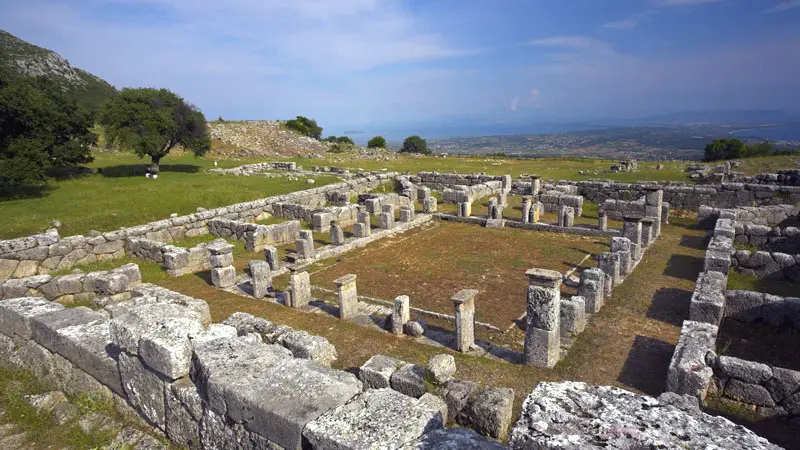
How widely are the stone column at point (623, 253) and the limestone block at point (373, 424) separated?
11.5 meters

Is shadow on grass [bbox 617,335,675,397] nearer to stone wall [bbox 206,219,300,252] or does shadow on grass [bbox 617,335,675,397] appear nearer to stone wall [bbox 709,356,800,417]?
stone wall [bbox 709,356,800,417]

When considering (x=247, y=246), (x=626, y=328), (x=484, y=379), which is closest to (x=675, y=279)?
(x=626, y=328)

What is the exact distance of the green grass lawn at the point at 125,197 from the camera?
17312 mm

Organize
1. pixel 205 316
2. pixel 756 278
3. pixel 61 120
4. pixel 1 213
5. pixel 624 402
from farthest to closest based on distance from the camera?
pixel 61 120 → pixel 1 213 → pixel 756 278 → pixel 205 316 → pixel 624 402

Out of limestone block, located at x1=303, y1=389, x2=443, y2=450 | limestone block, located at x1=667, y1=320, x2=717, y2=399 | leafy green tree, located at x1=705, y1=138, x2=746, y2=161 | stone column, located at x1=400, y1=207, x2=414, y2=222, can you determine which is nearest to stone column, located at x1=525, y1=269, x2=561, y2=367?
limestone block, located at x1=667, y1=320, x2=717, y2=399

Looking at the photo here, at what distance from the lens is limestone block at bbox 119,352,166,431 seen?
17.9ft

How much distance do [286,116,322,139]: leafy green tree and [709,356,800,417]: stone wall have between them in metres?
61.1

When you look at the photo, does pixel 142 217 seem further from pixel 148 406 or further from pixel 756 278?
pixel 756 278

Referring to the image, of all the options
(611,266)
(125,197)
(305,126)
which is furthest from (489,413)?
(305,126)

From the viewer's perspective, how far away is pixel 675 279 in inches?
537

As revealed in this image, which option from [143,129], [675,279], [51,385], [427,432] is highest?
[143,129]

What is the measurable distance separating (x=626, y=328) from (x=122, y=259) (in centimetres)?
1606

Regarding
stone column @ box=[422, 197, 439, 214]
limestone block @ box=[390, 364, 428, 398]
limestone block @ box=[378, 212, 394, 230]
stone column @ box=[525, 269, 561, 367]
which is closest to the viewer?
limestone block @ box=[390, 364, 428, 398]

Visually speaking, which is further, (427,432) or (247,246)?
(247,246)
